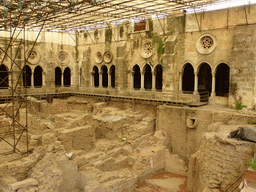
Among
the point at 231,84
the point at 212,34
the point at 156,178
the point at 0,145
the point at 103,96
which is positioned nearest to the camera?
the point at 0,145

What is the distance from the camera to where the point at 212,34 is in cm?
2019

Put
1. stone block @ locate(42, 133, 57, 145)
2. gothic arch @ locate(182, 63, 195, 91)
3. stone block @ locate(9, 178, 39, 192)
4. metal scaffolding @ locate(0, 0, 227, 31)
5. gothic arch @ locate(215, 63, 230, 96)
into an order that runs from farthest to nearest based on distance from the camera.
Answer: gothic arch @ locate(182, 63, 195, 91) < gothic arch @ locate(215, 63, 230, 96) < metal scaffolding @ locate(0, 0, 227, 31) < stone block @ locate(42, 133, 57, 145) < stone block @ locate(9, 178, 39, 192)

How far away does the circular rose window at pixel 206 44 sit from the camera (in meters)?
20.2

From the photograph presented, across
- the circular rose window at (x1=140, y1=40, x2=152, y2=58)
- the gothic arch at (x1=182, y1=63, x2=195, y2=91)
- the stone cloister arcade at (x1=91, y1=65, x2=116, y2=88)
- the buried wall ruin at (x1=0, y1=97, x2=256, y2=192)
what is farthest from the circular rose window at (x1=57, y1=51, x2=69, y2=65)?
the gothic arch at (x1=182, y1=63, x2=195, y2=91)

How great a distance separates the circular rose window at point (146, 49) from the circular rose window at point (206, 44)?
5.10 m

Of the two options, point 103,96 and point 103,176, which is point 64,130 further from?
point 103,96

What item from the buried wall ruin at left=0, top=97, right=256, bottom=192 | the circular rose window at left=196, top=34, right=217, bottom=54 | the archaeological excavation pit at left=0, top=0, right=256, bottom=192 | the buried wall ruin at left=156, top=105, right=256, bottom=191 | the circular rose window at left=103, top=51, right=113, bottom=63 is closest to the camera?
the buried wall ruin at left=156, top=105, right=256, bottom=191

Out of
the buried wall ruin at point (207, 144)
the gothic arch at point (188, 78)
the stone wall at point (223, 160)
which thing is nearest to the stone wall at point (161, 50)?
the gothic arch at point (188, 78)

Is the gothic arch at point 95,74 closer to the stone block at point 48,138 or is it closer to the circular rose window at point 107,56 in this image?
the circular rose window at point 107,56

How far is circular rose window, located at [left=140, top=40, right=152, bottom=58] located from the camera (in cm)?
2466

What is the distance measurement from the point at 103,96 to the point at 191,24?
1068cm

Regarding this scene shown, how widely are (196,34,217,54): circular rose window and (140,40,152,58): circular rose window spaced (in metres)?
5.10

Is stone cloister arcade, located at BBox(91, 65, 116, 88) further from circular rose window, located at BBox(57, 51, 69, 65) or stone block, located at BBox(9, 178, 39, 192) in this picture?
stone block, located at BBox(9, 178, 39, 192)

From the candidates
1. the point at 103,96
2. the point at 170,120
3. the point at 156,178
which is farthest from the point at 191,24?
the point at 156,178
